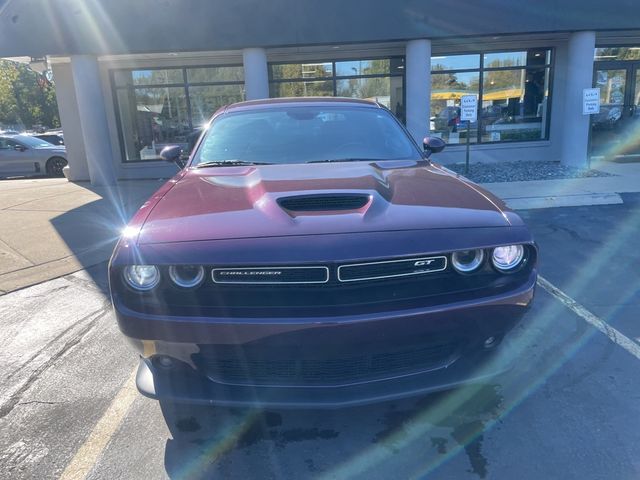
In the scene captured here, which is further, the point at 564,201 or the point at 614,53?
the point at 614,53

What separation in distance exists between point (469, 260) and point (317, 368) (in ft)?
3.04

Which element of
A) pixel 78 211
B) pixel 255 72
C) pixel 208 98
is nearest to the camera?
pixel 78 211

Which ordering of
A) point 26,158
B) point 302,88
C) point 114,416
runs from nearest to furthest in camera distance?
point 114,416
point 302,88
point 26,158

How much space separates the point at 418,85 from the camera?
443 inches

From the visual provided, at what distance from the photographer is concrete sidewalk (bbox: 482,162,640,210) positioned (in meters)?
8.50

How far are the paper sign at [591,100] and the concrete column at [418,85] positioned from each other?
3.31 metres

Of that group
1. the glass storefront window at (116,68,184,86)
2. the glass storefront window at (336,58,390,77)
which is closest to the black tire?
the glass storefront window at (116,68,184,86)

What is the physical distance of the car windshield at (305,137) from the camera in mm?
3846

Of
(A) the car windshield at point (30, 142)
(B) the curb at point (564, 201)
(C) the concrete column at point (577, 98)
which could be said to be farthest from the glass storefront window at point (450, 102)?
(A) the car windshield at point (30, 142)

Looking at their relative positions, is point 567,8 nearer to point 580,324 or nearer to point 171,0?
point 171,0

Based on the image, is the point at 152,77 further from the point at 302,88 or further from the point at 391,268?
the point at 391,268

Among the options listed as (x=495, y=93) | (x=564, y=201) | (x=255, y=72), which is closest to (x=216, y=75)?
(x=255, y=72)

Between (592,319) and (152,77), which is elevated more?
(152,77)

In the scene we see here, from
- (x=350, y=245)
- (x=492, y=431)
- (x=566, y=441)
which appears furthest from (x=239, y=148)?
(x=566, y=441)
